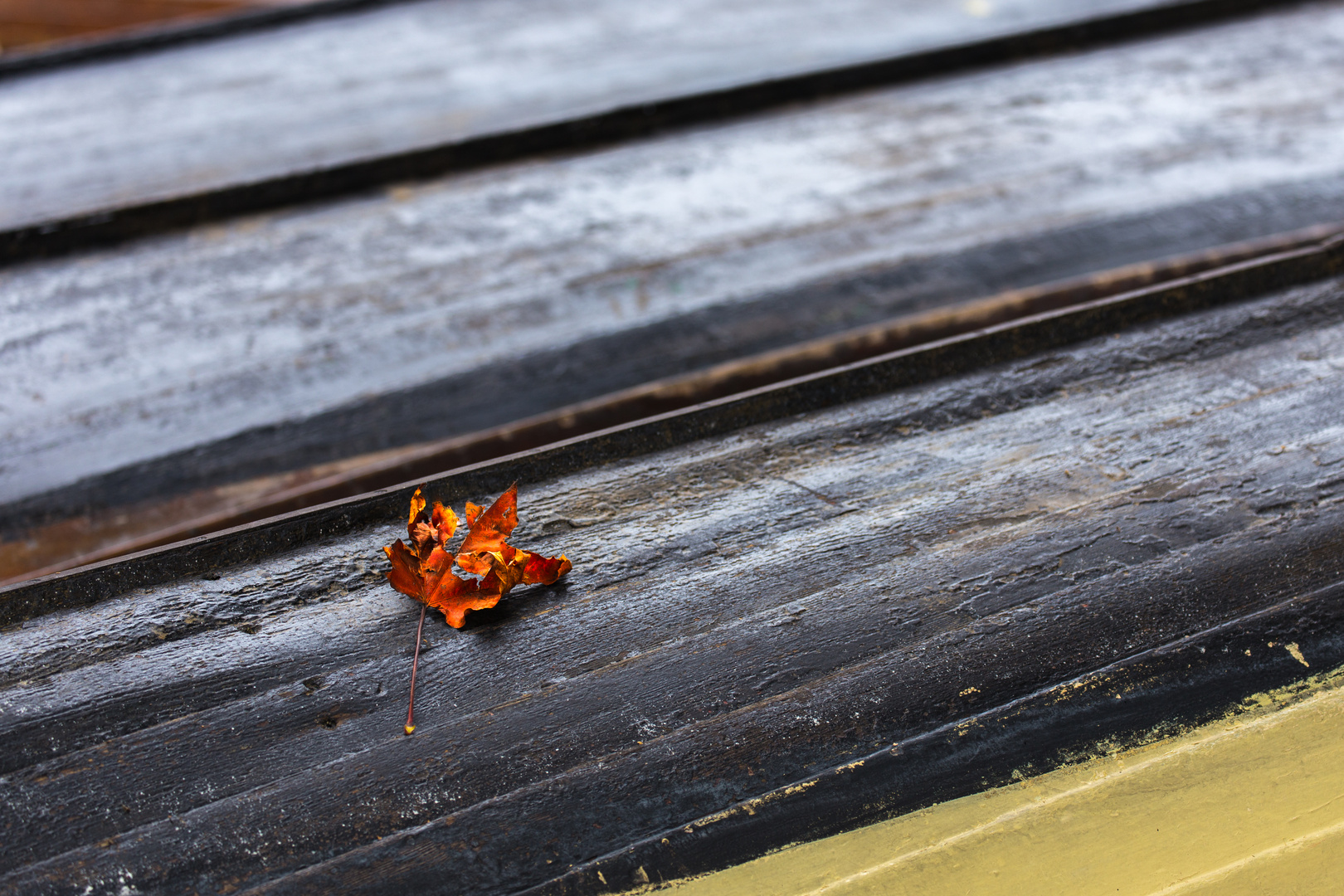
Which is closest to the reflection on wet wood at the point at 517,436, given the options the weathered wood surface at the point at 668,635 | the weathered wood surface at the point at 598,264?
the weathered wood surface at the point at 598,264

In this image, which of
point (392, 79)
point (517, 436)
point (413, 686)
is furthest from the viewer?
point (392, 79)

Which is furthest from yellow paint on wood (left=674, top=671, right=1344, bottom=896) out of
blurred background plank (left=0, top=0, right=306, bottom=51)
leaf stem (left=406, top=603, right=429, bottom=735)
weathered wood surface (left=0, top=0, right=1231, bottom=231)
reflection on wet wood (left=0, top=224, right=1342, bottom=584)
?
blurred background plank (left=0, top=0, right=306, bottom=51)

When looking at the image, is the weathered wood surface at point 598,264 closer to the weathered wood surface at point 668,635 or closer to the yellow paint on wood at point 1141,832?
the weathered wood surface at point 668,635

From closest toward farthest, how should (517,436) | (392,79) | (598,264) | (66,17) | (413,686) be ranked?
(413,686) < (517,436) < (598,264) < (392,79) < (66,17)

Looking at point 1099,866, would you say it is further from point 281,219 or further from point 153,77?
point 153,77

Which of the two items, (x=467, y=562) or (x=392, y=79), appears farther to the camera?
(x=392, y=79)

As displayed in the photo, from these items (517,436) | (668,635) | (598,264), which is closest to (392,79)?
(598,264)

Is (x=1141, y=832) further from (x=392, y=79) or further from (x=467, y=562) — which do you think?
(x=392, y=79)
